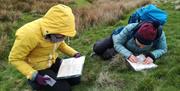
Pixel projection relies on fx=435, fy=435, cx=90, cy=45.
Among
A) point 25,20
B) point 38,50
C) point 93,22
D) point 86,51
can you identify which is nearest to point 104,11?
point 93,22

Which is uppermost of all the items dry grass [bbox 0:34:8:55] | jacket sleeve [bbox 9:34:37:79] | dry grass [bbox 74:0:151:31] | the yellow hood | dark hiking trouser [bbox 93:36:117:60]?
the yellow hood

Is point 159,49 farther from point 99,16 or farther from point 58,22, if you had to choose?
point 99,16

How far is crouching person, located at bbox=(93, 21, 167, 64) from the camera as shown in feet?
23.1

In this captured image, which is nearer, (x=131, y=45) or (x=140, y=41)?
(x=140, y=41)

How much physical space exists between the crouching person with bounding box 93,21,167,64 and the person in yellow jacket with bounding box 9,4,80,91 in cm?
113

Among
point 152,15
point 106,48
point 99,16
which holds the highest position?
point 152,15

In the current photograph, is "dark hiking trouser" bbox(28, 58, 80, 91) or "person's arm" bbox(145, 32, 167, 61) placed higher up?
"person's arm" bbox(145, 32, 167, 61)

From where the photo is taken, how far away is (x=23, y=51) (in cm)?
659

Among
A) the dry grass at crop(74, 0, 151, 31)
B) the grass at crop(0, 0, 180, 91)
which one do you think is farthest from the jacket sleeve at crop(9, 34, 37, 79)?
the dry grass at crop(74, 0, 151, 31)

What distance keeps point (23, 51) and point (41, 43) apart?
0.35 m

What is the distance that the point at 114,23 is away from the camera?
12.9 m

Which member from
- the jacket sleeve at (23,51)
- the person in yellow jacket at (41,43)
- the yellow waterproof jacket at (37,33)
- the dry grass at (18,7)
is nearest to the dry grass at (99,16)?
the dry grass at (18,7)

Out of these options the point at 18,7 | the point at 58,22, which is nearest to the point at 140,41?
the point at 58,22

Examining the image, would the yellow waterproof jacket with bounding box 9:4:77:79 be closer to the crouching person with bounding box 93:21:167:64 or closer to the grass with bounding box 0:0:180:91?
the grass with bounding box 0:0:180:91
